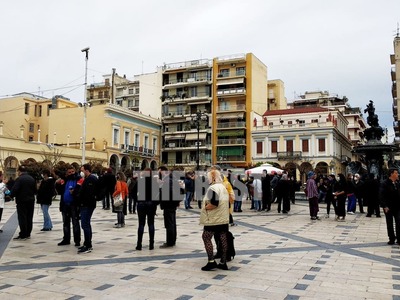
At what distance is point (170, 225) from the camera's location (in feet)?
26.9

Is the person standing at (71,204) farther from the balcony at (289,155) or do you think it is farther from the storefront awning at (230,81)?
the storefront awning at (230,81)

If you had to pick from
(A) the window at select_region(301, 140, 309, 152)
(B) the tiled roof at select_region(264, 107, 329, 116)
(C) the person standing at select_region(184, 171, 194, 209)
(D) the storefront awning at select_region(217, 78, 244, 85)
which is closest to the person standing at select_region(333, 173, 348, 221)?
(C) the person standing at select_region(184, 171, 194, 209)

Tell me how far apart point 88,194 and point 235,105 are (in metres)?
47.2

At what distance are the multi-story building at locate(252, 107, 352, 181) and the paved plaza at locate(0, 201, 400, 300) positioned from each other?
37114mm

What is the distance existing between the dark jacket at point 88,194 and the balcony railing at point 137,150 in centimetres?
3929

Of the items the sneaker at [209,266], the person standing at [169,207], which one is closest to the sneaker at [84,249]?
the person standing at [169,207]

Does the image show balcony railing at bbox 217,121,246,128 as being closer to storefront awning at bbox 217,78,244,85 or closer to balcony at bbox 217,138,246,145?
balcony at bbox 217,138,246,145

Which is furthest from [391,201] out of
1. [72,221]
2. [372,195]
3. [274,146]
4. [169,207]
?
[274,146]

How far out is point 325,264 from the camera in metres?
6.68

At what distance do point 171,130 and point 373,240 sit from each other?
48.4 meters

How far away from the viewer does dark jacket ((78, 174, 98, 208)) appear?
7572mm

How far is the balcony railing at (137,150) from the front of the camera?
4683 centimetres

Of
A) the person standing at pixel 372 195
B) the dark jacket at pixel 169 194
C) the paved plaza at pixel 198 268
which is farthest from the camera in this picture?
the person standing at pixel 372 195

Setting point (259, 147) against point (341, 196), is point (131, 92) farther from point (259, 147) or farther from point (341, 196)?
point (341, 196)
